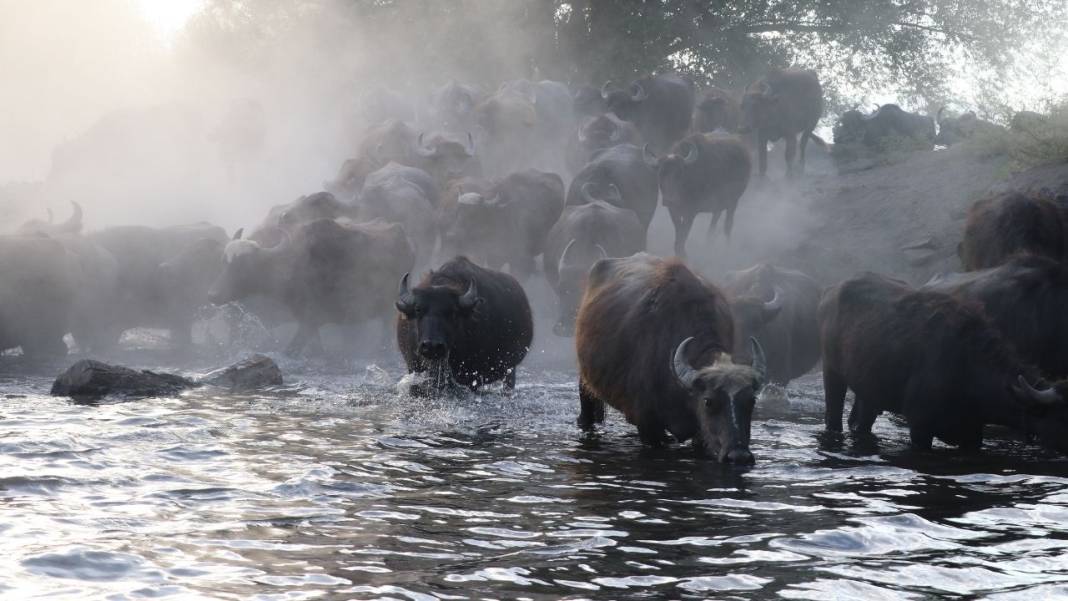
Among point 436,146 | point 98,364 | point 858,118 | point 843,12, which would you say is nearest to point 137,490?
point 98,364

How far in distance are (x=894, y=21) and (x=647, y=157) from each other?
13879 millimetres

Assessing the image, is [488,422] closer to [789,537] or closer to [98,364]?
[98,364]

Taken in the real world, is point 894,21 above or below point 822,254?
above

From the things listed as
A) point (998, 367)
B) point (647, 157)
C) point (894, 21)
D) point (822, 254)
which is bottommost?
point (998, 367)

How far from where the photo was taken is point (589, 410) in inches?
431

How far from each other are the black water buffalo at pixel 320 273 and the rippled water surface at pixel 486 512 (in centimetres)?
637

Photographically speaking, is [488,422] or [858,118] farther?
[858,118]

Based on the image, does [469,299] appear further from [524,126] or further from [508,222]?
[524,126]

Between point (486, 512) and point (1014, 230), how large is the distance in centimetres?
831

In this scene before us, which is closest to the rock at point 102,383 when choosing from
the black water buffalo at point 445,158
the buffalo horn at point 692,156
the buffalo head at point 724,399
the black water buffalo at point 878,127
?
the buffalo head at point 724,399

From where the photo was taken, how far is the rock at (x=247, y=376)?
43.9ft

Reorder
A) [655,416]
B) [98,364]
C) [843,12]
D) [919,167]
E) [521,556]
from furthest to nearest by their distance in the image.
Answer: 1. [843,12]
2. [919,167]
3. [98,364]
4. [655,416]
5. [521,556]

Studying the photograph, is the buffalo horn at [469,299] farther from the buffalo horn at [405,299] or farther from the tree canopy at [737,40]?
the tree canopy at [737,40]

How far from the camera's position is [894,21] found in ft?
105
